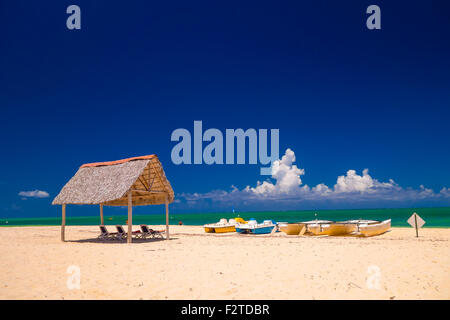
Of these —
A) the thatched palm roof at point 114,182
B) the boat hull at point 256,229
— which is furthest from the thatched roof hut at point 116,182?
the boat hull at point 256,229

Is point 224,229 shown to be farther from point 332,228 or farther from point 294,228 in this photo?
point 332,228

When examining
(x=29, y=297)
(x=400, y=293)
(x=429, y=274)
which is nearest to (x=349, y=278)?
(x=400, y=293)

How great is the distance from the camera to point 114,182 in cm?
1591

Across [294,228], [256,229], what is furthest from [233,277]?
[256,229]

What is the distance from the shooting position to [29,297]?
225 inches

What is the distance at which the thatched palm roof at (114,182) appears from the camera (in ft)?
50.5

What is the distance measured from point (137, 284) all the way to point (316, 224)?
16.5 meters

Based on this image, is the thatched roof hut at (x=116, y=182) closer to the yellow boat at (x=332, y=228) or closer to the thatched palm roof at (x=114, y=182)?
the thatched palm roof at (x=114, y=182)

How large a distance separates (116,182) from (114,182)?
0.16m

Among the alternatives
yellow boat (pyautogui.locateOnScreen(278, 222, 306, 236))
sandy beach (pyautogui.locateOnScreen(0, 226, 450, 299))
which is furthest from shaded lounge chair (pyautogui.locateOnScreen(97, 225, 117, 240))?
yellow boat (pyautogui.locateOnScreen(278, 222, 306, 236))

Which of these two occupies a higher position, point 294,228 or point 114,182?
point 114,182

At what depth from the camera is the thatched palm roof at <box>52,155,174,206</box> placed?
50.5 feet
